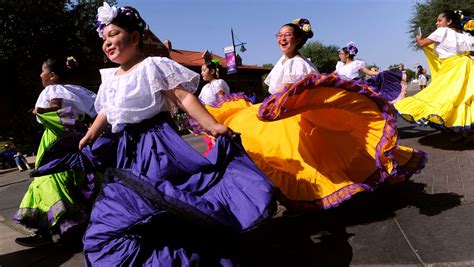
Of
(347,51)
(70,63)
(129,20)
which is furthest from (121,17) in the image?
(347,51)

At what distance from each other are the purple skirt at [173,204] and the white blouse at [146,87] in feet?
0.37

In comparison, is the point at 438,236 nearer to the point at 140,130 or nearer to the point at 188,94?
the point at 188,94

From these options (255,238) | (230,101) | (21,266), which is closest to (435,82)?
(230,101)

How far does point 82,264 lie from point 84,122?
1451 mm

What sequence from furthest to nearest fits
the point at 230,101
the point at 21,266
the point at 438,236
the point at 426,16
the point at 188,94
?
1. the point at 426,16
2. the point at 230,101
3. the point at 21,266
4. the point at 438,236
5. the point at 188,94

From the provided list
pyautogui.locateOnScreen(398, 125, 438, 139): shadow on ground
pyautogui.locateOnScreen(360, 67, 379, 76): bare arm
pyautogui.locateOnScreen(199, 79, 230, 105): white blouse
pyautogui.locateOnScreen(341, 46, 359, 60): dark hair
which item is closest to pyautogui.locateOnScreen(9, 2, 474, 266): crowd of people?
pyautogui.locateOnScreen(199, 79, 230, 105): white blouse

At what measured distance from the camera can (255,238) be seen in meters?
3.38

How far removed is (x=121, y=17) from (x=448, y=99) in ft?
15.0

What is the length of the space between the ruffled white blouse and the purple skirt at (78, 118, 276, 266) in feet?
5.70

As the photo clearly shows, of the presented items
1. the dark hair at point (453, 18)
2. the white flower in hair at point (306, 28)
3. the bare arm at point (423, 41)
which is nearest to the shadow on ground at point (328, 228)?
the white flower in hair at point (306, 28)

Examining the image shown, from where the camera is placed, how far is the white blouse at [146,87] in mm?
2436

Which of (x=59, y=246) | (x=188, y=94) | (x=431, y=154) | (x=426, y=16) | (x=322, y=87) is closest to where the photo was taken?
(x=188, y=94)

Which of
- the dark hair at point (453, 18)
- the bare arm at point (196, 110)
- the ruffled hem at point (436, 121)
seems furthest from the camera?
the dark hair at point (453, 18)

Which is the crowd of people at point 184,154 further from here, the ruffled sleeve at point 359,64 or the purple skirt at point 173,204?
the ruffled sleeve at point 359,64
